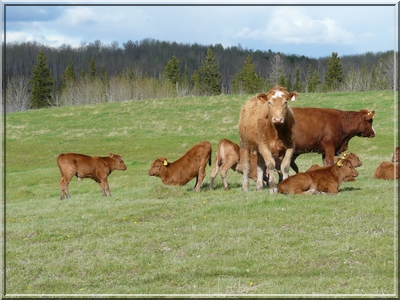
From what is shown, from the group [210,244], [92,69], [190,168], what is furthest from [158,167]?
[92,69]

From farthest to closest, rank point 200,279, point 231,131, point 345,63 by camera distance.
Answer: point 345,63 → point 231,131 → point 200,279

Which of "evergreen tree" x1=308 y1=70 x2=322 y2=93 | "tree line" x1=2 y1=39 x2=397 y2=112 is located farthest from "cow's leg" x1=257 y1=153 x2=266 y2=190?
"evergreen tree" x1=308 y1=70 x2=322 y2=93

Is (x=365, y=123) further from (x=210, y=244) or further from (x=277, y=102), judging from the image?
(x=210, y=244)

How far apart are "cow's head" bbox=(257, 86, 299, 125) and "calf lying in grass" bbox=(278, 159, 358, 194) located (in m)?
1.31

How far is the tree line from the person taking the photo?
9344 cm

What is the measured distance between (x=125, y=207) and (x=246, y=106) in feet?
14.0

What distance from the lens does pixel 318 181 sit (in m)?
13.0

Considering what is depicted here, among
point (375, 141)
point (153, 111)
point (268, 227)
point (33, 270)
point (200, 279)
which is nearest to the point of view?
point (200, 279)

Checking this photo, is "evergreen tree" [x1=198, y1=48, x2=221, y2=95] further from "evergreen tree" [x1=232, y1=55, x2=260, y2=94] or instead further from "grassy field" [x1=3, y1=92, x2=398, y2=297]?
"grassy field" [x1=3, y1=92, x2=398, y2=297]

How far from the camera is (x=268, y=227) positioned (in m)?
10.4

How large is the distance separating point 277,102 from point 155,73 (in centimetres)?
11519

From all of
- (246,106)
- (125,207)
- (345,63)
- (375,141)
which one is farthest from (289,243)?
(345,63)

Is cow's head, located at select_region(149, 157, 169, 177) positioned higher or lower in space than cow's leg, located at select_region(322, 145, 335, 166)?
lower

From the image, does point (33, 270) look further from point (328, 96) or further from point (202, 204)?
point (328, 96)
